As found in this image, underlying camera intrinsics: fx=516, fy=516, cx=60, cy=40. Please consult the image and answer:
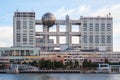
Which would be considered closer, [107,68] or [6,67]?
[107,68]

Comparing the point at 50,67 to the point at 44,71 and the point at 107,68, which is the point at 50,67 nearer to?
the point at 44,71

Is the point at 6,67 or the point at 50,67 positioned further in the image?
the point at 6,67

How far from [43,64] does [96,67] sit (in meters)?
19.8

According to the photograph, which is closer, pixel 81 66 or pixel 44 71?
pixel 44 71

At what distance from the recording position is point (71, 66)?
185 metres

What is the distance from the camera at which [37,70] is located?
559 ft

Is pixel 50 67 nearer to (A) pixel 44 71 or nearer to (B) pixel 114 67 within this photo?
(A) pixel 44 71

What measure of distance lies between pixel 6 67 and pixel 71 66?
2447cm

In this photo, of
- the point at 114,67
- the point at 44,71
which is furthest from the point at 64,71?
the point at 114,67

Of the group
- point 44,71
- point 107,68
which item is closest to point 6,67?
point 44,71

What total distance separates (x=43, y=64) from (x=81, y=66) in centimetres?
1511

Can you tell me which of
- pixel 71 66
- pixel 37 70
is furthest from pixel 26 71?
pixel 71 66

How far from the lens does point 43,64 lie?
17812 cm

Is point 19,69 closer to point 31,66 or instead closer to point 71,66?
point 31,66
